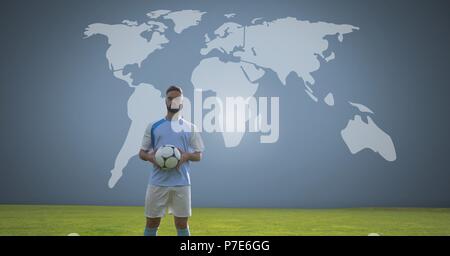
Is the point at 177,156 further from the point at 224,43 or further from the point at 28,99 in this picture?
the point at 28,99

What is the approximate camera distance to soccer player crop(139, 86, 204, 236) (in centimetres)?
285

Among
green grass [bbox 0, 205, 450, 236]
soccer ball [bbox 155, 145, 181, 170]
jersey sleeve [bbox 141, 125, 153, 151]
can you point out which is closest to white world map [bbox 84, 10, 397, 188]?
green grass [bbox 0, 205, 450, 236]

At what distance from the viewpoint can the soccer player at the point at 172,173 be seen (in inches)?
112

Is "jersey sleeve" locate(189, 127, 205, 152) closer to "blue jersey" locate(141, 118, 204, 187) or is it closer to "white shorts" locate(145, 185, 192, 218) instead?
"blue jersey" locate(141, 118, 204, 187)

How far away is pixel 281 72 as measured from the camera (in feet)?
26.2

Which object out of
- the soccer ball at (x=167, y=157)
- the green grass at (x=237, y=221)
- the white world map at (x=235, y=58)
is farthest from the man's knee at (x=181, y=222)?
the white world map at (x=235, y=58)

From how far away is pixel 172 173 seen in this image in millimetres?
2881

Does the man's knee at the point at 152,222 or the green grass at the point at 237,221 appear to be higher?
the man's knee at the point at 152,222

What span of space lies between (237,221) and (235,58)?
302cm

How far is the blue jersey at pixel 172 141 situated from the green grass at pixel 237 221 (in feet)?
6.82

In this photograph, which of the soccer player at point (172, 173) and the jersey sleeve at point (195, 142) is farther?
the jersey sleeve at point (195, 142)

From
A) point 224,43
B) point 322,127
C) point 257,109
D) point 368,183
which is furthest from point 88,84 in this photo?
point 368,183

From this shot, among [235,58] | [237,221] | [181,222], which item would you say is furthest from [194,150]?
[235,58]

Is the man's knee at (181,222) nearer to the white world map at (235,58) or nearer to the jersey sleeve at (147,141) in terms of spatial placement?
the jersey sleeve at (147,141)
